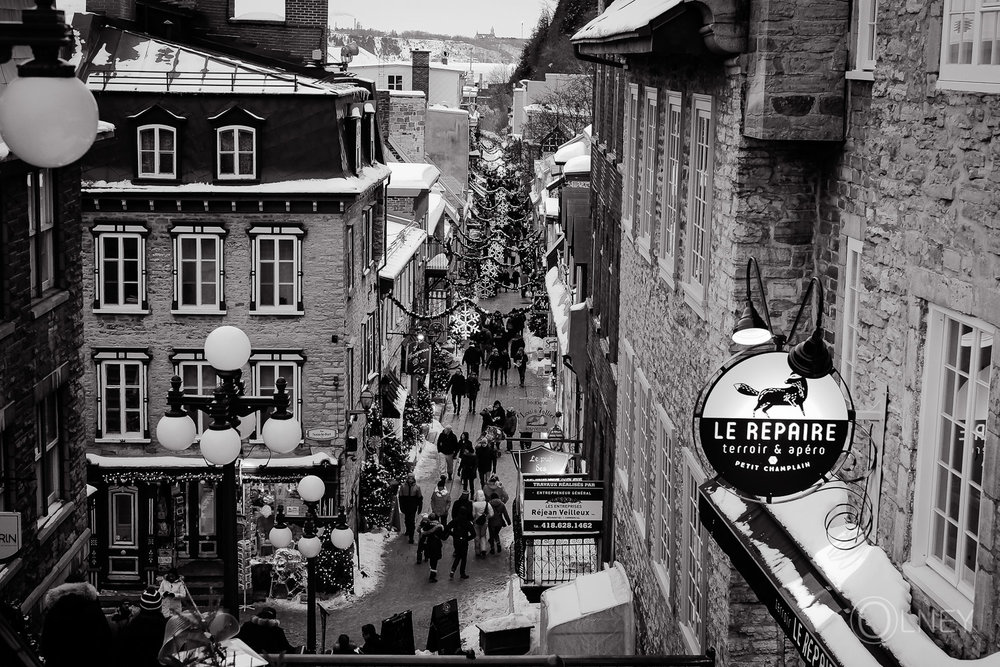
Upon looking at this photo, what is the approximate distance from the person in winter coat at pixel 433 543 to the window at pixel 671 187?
11.5 m

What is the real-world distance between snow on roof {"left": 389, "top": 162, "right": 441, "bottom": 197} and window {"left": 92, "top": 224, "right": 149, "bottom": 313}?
1873 centimetres

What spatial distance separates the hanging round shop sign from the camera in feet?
21.5

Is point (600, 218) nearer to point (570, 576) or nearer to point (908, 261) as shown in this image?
point (570, 576)

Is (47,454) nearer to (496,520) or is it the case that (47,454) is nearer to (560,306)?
(496,520)

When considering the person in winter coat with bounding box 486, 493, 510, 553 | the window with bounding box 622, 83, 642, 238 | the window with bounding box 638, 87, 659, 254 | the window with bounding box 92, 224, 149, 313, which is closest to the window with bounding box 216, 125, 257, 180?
the window with bounding box 92, 224, 149, 313

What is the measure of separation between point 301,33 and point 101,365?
1077cm

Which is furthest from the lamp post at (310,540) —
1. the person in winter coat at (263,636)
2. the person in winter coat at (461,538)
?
the person in winter coat at (461,538)

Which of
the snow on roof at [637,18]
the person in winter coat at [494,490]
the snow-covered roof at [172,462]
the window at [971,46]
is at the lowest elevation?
A: the person in winter coat at [494,490]

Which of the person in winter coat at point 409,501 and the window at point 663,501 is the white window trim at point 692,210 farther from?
the person in winter coat at point 409,501

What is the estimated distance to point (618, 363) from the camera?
1741 centimetres

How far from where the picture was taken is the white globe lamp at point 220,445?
9.91m

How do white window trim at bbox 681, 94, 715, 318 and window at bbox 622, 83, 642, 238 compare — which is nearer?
white window trim at bbox 681, 94, 715, 318

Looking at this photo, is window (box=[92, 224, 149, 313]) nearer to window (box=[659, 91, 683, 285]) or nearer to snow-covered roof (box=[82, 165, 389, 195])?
snow-covered roof (box=[82, 165, 389, 195])

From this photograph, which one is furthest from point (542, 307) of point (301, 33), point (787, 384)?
point (787, 384)
